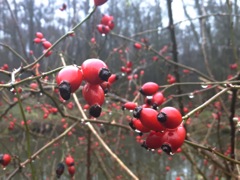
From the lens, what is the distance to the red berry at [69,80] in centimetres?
78

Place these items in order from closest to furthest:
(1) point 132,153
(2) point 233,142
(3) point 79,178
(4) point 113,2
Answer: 1. (2) point 233,142
2. (3) point 79,178
3. (1) point 132,153
4. (4) point 113,2

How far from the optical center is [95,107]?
80 cm

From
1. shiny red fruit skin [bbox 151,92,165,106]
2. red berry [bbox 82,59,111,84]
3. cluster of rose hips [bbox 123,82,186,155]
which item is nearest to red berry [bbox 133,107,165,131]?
cluster of rose hips [bbox 123,82,186,155]

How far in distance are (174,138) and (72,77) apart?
280 mm

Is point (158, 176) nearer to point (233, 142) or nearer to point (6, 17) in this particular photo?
point (233, 142)

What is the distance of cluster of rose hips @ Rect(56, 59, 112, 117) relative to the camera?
31.2 inches

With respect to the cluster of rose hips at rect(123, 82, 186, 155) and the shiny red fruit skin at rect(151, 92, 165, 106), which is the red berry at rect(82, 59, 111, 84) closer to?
the cluster of rose hips at rect(123, 82, 186, 155)

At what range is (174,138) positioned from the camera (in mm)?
807

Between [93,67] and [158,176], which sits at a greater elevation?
[93,67]

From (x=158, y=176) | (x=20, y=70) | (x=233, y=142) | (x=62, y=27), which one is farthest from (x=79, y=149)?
(x=20, y=70)

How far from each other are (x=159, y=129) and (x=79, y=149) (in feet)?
19.8

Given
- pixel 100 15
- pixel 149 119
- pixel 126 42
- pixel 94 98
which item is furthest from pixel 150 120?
pixel 100 15

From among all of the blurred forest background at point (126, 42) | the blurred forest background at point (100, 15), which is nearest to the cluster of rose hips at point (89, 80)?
the blurred forest background at point (126, 42)

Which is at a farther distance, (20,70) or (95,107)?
(20,70)
